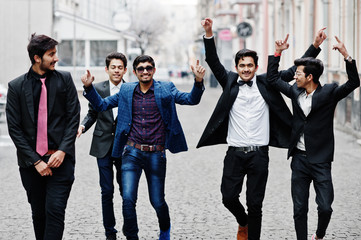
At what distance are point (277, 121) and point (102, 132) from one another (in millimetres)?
1640

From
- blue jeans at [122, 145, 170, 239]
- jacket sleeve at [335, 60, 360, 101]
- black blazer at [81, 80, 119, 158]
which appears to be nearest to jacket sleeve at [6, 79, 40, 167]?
blue jeans at [122, 145, 170, 239]

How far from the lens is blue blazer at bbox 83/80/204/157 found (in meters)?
6.11

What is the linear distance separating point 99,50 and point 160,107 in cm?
3540

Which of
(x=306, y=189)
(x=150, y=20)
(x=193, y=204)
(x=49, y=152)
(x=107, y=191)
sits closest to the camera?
(x=49, y=152)

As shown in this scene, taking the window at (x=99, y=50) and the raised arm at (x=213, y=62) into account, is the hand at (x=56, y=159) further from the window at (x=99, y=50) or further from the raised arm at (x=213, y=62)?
the window at (x=99, y=50)

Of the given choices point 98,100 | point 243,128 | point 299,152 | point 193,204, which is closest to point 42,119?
point 98,100

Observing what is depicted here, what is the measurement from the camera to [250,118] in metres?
6.07

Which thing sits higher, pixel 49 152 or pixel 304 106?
pixel 304 106

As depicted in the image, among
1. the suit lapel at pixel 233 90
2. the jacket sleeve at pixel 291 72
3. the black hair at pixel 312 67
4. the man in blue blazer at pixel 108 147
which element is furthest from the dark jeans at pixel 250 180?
the man in blue blazer at pixel 108 147

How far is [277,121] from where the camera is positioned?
6.16 metres

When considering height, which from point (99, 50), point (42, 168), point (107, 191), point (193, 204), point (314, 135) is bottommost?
point (193, 204)

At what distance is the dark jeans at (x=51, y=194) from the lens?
5332 millimetres

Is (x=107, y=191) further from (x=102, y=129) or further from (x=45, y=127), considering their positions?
(x=45, y=127)

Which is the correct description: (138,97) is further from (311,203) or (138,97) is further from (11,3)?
(11,3)
